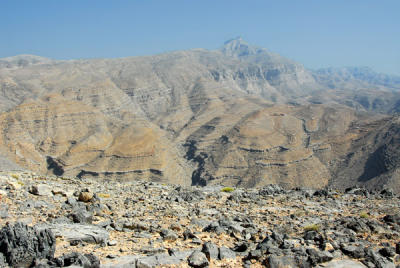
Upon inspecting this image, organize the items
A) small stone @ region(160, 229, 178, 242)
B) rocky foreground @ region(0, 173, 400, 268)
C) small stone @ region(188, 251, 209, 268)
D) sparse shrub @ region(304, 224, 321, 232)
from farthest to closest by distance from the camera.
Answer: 1. sparse shrub @ region(304, 224, 321, 232)
2. small stone @ region(160, 229, 178, 242)
3. small stone @ region(188, 251, 209, 268)
4. rocky foreground @ region(0, 173, 400, 268)

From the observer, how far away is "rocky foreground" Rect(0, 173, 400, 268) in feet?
26.4

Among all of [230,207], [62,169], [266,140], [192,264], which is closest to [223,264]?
[192,264]

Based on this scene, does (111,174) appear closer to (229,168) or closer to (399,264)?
(229,168)

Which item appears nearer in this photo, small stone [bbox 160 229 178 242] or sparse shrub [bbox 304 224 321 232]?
small stone [bbox 160 229 178 242]

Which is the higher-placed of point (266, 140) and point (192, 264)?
point (192, 264)

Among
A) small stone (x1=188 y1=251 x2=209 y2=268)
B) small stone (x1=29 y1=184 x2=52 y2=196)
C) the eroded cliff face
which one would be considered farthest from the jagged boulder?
the eroded cliff face

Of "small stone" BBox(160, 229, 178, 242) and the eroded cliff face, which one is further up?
"small stone" BBox(160, 229, 178, 242)

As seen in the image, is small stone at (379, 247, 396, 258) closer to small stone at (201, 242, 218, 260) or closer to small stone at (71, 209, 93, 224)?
small stone at (201, 242, 218, 260)

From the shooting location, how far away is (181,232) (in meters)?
10.8

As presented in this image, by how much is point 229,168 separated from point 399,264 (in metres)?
95.8

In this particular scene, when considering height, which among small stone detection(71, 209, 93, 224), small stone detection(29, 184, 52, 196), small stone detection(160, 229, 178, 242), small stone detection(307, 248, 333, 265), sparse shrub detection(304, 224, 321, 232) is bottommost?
sparse shrub detection(304, 224, 321, 232)

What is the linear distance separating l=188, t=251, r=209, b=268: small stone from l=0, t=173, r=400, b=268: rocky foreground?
Result: 27 mm

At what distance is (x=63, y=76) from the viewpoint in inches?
7416

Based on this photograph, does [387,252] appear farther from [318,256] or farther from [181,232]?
[181,232]
